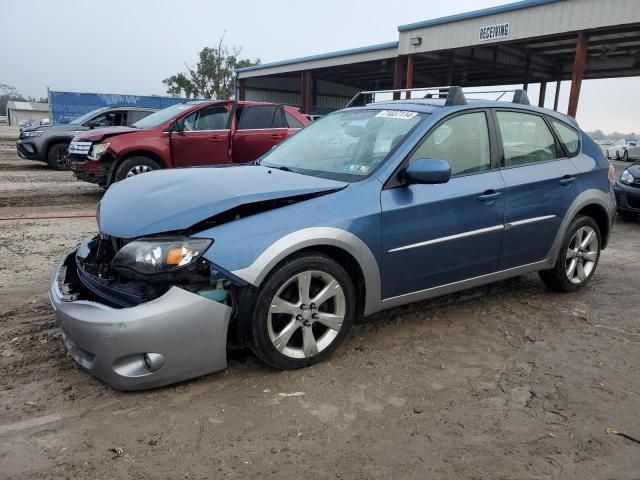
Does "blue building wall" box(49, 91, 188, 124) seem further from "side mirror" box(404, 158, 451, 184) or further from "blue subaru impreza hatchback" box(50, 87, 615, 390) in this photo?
"side mirror" box(404, 158, 451, 184)

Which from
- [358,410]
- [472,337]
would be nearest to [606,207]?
[472,337]

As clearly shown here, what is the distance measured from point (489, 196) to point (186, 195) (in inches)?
84.6

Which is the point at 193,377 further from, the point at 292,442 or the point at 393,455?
the point at 393,455

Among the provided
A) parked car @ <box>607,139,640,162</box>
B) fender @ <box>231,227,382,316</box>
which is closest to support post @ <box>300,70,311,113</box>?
parked car @ <box>607,139,640,162</box>

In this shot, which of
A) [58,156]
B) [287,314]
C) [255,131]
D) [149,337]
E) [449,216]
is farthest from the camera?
[58,156]

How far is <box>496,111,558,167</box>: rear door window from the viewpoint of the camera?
4121 millimetres

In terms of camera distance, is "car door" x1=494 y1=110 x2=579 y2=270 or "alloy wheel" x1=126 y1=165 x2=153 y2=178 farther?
"alloy wheel" x1=126 y1=165 x2=153 y2=178

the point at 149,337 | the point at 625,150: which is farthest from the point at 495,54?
the point at 149,337

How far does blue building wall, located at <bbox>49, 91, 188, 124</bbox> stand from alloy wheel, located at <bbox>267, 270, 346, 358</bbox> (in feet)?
77.9

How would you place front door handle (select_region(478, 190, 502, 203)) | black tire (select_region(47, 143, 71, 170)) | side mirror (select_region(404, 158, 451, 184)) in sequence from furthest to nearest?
black tire (select_region(47, 143, 71, 170)) < front door handle (select_region(478, 190, 502, 203)) < side mirror (select_region(404, 158, 451, 184))

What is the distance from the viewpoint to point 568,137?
15.3ft

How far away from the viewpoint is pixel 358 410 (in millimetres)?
2777

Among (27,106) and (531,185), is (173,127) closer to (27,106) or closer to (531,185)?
(531,185)

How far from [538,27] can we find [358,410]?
1660 cm
